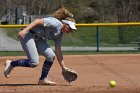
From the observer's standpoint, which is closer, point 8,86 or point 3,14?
point 8,86

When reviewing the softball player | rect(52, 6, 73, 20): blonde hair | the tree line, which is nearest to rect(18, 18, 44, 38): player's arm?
the softball player

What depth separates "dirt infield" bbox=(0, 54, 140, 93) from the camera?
8500 millimetres

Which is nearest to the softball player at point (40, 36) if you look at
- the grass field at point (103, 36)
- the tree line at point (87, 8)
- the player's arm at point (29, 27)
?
the player's arm at point (29, 27)

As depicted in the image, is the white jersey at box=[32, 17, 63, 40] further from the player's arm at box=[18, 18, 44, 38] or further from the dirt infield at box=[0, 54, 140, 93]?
the dirt infield at box=[0, 54, 140, 93]

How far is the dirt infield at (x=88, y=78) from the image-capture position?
27.9 ft

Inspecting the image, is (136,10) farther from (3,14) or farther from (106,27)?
(106,27)

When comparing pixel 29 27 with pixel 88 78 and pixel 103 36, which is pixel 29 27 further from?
pixel 103 36

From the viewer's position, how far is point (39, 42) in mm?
8852

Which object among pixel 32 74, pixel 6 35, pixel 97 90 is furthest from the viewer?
pixel 6 35

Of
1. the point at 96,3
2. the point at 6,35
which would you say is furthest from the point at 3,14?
the point at 6,35

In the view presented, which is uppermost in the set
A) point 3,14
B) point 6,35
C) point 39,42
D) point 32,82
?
point 39,42

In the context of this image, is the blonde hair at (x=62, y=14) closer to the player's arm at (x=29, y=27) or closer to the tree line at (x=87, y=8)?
the player's arm at (x=29, y=27)

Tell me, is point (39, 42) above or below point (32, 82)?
above

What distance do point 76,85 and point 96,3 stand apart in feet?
120
